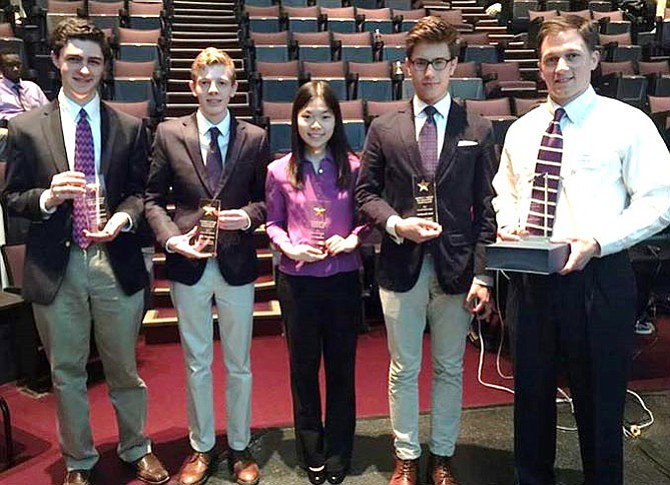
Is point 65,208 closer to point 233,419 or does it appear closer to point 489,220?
point 233,419

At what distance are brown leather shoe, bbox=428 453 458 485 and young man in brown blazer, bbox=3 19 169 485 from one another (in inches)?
31.2

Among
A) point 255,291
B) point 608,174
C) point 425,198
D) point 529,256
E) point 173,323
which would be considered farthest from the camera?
point 255,291

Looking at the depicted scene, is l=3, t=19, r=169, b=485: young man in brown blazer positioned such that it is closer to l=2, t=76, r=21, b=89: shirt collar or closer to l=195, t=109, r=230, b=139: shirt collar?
l=195, t=109, r=230, b=139: shirt collar

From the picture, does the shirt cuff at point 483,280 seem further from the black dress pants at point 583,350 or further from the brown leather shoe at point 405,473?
the brown leather shoe at point 405,473

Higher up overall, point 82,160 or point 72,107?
point 72,107

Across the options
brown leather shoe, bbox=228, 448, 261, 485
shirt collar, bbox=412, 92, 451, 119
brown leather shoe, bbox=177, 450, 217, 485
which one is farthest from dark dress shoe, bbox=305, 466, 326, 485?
shirt collar, bbox=412, 92, 451, 119

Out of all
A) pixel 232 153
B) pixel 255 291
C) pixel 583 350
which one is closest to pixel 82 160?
pixel 232 153

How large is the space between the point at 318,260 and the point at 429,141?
1.42 feet

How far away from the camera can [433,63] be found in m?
1.69

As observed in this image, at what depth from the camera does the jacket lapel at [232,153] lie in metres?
1.87

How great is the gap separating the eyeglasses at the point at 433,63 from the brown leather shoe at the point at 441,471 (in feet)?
3.54

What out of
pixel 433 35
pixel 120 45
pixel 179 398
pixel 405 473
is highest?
pixel 120 45

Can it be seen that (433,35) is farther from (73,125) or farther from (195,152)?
(73,125)

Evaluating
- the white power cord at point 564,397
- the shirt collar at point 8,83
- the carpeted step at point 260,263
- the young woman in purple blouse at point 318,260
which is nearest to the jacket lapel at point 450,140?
the young woman in purple blouse at point 318,260
